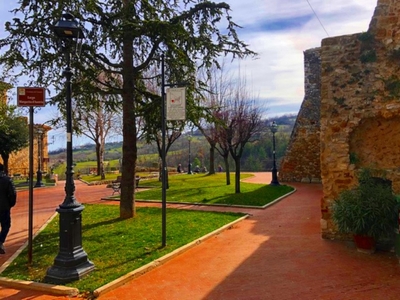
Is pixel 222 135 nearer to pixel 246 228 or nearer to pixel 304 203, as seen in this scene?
pixel 304 203

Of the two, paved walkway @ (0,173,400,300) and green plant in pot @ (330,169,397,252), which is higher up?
green plant in pot @ (330,169,397,252)

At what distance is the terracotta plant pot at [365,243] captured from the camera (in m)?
6.64

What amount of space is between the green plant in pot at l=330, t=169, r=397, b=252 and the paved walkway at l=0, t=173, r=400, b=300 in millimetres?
377

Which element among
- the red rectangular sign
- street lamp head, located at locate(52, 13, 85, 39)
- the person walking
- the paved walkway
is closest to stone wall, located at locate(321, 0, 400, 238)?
the paved walkway

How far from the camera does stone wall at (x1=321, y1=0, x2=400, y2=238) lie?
721cm

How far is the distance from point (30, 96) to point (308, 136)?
1882 cm

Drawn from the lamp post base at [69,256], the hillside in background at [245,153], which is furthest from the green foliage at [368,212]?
the hillside in background at [245,153]

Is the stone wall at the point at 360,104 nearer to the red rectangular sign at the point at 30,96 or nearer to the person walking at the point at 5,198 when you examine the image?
the red rectangular sign at the point at 30,96

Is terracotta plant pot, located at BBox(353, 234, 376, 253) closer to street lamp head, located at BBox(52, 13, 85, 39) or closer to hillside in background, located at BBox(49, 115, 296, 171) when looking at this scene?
street lamp head, located at BBox(52, 13, 85, 39)

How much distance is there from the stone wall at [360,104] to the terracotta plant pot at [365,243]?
3.14 feet

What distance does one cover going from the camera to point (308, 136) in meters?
22.2

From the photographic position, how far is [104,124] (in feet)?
103

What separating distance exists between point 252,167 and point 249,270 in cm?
3421

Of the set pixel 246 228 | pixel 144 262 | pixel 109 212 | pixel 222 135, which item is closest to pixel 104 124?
pixel 222 135
